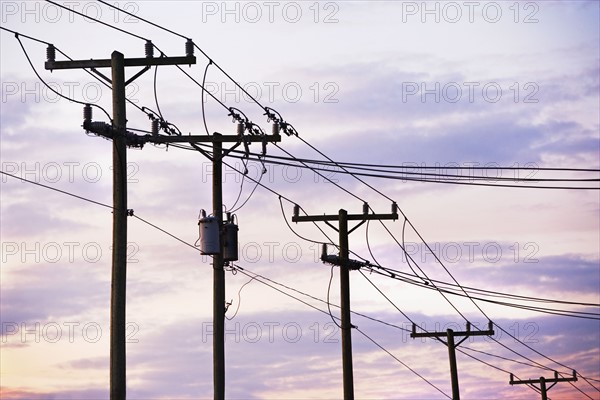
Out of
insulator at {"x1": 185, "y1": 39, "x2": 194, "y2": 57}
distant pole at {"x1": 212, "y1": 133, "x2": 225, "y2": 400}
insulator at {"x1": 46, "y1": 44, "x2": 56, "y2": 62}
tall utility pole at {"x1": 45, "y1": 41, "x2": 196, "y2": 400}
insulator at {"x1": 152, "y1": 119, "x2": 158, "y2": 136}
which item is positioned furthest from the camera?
distant pole at {"x1": 212, "y1": 133, "x2": 225, "y2": 400}

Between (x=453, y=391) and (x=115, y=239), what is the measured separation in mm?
34909

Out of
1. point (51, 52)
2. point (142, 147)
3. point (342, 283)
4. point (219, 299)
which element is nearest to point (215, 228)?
point (219, 299)

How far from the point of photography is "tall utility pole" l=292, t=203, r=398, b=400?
39.4m

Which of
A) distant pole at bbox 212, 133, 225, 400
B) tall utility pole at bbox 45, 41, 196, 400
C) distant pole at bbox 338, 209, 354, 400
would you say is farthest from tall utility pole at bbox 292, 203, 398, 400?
tall utility pole at bbox 45, 41, 196, 400

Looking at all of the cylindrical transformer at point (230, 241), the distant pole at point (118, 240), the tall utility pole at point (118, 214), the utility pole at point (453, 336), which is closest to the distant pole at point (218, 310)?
the cylindrical transformer at point (230, 241)

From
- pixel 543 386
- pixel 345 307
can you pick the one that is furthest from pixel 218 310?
pixel 543 386

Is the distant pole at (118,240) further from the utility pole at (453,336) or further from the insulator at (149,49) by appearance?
the utility pole at (453,336)

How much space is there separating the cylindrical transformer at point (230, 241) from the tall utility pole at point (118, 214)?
16.4ft

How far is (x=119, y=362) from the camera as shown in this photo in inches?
885

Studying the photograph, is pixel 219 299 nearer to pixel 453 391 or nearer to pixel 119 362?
pixel 119 362

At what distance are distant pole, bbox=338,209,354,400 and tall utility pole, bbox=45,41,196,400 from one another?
16.8m

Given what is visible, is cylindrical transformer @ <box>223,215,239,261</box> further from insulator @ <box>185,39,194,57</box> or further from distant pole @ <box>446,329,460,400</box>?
distant pole @ <box>446,329,460,400</box>

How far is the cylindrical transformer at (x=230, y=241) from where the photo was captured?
28.6m

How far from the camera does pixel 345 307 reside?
3984 centimetres
